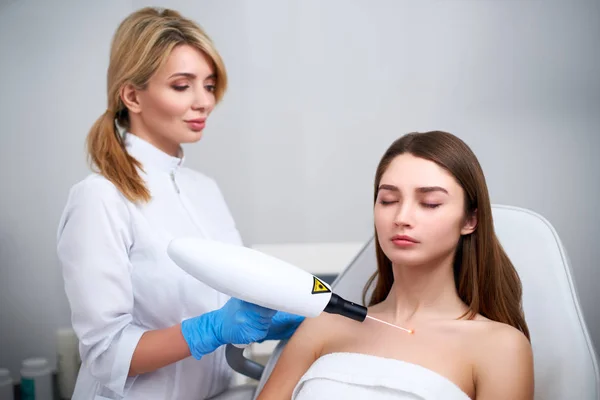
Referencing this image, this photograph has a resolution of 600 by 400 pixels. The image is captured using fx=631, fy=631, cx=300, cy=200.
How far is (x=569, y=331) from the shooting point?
1170mm

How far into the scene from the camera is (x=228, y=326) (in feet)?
3.82

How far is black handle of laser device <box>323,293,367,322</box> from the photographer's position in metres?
1.09

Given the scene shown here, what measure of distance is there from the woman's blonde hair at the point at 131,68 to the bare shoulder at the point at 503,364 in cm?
75

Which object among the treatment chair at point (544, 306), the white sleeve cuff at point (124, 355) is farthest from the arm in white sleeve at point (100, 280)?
the treatment chair at point (544, 306)

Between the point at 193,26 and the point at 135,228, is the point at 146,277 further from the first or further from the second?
the point at 193,26

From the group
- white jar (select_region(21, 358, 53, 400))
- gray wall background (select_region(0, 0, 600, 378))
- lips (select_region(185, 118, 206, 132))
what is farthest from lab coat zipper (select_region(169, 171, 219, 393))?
white jar (select_region(21, 358, 53, 400))

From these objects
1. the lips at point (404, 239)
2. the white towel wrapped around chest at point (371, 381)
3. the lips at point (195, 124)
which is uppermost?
the lips at point (195, 124)

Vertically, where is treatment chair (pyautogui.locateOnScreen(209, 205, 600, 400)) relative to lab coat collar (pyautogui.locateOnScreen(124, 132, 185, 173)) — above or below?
below

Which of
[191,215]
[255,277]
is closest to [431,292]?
[255,277]

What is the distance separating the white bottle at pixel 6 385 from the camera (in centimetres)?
181

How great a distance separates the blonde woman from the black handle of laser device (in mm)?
125

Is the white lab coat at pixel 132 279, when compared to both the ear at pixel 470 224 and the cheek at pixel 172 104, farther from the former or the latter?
the ear at pixel 470 224

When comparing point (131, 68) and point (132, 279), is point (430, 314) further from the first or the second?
point (131, 68)

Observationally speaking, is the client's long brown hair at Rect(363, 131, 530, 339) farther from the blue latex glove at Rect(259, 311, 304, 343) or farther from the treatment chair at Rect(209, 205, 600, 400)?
the blue latex glove at Rect(259, 311, 304, 343)
